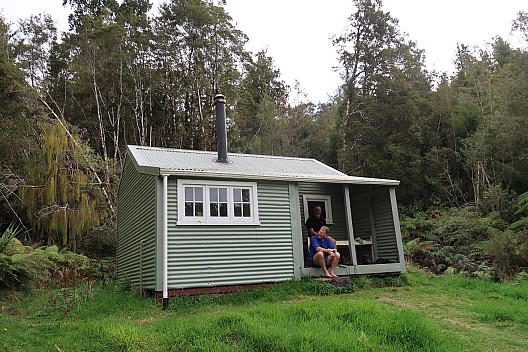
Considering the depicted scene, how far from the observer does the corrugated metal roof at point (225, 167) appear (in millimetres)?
8516

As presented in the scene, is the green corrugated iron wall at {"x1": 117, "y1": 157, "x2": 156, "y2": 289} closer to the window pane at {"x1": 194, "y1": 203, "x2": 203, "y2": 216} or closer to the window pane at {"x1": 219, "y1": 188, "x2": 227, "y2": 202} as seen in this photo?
the window pane at {"x1": 194, "y1": 203, "x2": 203, "y2": 216}

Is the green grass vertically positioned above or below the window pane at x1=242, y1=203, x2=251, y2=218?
below

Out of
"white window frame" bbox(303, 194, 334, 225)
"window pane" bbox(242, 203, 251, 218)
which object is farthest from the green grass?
"white window frame" bbox(303, 194, 334, 225)

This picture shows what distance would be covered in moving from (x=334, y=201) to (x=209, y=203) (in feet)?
14.3

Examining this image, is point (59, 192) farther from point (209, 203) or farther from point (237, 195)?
point (237, 195)

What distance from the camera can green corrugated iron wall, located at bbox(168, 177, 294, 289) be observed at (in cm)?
810

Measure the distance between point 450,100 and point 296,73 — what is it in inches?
499

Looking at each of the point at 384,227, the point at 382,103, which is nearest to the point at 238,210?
the point at 384,227

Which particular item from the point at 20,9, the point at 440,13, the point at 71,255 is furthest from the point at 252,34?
the point at 71,255

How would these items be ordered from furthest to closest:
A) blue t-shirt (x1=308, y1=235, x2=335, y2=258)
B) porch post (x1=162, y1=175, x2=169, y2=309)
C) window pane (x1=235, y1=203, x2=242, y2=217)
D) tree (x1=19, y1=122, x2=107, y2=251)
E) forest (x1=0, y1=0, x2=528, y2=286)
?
forest (x1=0, y1=0, x2=528, y2=286)
tree (x1=19, y1=122, x2=107, y2=251)
blue t-shirt (x1=308, y1=235, x2=335, y2=258)
window pane (x1=235, y1=203, x2=242, y2=217)
porch post (x1=162, y1=175, x2=169, y2=309)

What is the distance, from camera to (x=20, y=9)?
2014 centimetres

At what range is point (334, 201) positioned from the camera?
11.8 meters

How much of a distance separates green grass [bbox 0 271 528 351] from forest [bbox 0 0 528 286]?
15.4 feet

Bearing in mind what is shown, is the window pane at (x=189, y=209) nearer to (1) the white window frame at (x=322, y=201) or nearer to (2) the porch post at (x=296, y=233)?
(2) the porch post at (x=296, y=233)
